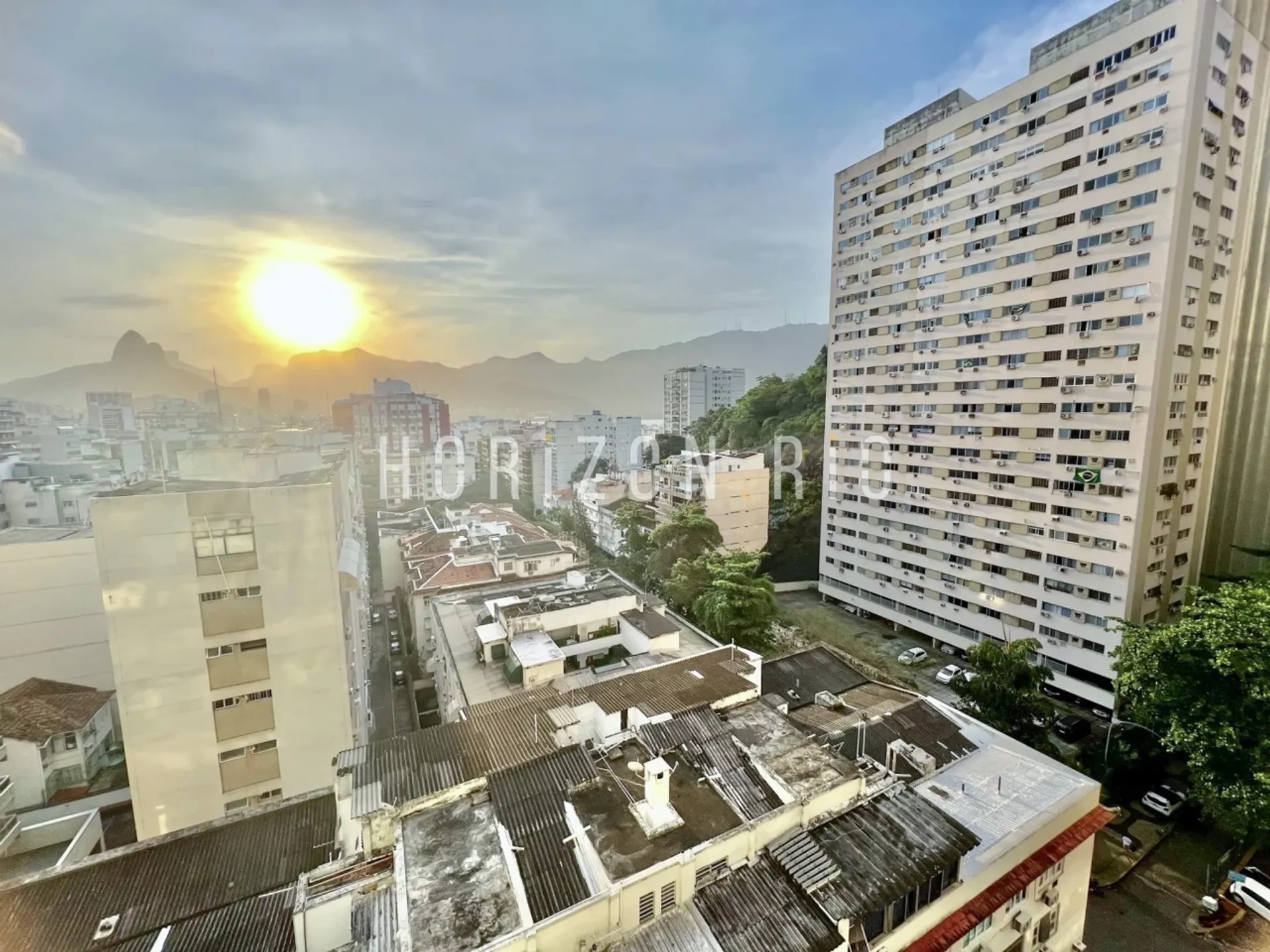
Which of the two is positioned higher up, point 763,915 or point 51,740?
point 763,915

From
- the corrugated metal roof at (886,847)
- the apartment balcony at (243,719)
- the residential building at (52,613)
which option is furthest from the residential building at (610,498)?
the corrugated metal roof at (886,847)

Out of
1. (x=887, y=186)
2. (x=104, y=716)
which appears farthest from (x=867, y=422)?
(x=104, y=716)

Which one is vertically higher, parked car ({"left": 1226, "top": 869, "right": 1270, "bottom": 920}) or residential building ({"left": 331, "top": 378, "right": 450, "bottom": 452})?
residential building ({"left": 331, "top": 378, "right": 450, "bottom": 452})

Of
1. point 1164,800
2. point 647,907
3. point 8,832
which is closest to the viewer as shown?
point 647,907

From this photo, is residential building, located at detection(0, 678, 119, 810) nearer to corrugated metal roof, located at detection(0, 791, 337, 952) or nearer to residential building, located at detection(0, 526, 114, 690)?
residential building, located at detection(0, 526, 114, 690)

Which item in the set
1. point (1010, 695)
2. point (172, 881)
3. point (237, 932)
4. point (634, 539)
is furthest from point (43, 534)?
point (1010, 695)

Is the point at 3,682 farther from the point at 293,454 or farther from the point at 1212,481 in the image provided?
the point at 1212,481

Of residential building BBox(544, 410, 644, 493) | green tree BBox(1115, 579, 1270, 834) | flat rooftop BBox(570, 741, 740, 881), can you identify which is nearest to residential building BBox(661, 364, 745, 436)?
residential building BBox(544, 410, 644, 493)

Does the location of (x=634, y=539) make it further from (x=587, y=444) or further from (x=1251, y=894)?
(x=1251, y=894)
